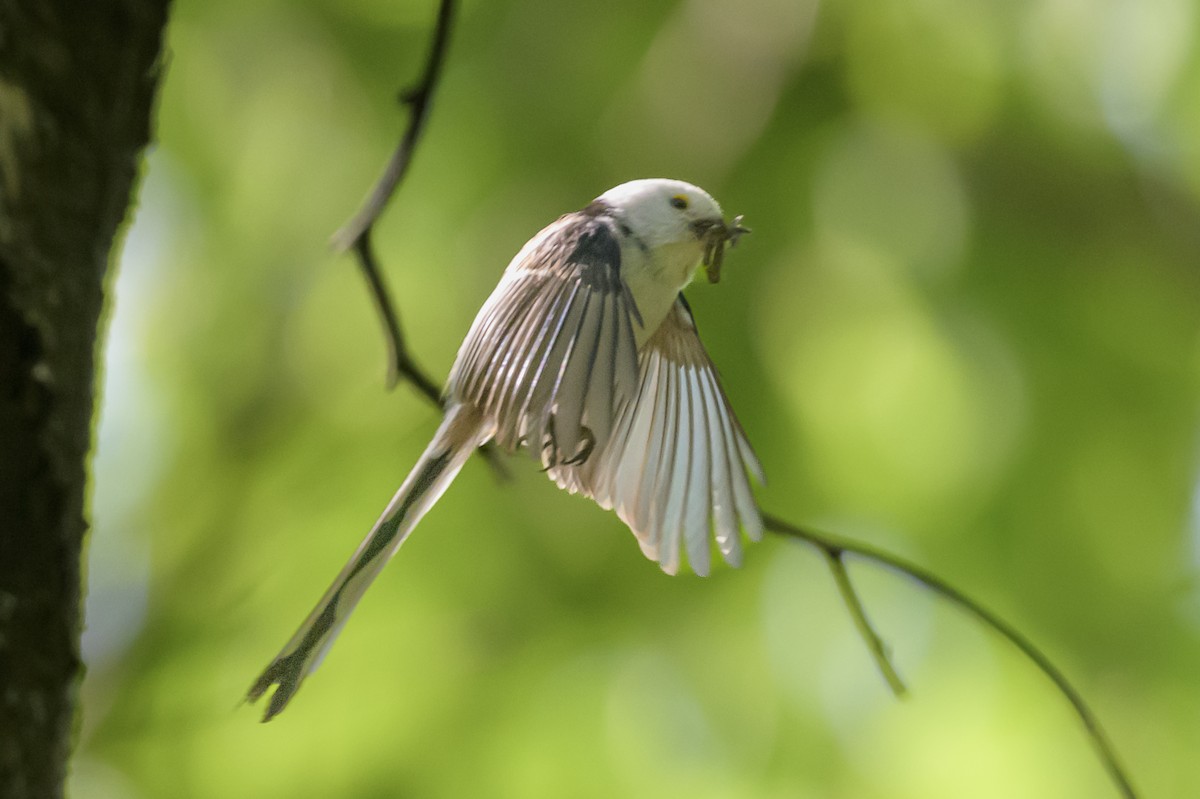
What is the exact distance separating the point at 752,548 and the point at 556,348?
799 mm

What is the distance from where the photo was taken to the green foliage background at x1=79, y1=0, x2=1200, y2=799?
3.52 feet

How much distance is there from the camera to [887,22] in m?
1.24

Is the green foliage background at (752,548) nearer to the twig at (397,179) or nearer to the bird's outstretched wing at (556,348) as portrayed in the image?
the twig at (397,179)

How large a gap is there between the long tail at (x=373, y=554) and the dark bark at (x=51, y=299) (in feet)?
1.10

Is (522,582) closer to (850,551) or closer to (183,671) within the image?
(183,671)

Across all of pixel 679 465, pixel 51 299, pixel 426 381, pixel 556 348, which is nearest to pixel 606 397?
pixel 556 348

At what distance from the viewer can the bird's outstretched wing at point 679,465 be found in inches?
16.0

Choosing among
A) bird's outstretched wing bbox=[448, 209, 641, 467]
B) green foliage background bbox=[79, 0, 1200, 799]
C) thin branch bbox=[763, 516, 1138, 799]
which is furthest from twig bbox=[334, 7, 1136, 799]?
green foliage background bbox=[79, 0, 1200, 799]

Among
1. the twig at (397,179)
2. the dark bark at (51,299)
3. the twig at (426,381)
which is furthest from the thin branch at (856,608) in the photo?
the dark bark at (51,299)

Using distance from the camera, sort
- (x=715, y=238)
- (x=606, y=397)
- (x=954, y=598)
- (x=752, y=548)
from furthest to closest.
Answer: (x=752, y=548) < (x=954, y=598) < (x=715, y=238) < (x=606, y=397)

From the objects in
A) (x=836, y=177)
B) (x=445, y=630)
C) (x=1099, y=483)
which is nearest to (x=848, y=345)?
(x=836, y=177)

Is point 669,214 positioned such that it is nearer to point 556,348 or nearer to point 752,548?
point 556,348

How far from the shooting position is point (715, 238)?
14.9 inches

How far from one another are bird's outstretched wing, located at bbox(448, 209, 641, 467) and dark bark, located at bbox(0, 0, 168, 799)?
36 cm
